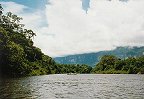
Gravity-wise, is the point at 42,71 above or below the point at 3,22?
below

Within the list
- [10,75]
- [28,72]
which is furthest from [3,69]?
[28,72]

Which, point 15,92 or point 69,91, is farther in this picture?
point 69,91

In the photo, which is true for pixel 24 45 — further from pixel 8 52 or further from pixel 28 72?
pixel 8 52

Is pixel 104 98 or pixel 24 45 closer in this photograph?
pixel 104 98

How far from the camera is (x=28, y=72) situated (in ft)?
508

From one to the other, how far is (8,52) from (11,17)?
68383mm

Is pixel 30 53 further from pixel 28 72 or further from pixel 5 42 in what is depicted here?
pixel 5 42

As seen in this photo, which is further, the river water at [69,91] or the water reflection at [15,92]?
the river water at [69,91]

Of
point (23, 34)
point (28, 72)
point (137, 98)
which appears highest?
point (23, 34)

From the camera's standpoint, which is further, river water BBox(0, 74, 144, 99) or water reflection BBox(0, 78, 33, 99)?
river water BBox(0, 74, 144, 99)

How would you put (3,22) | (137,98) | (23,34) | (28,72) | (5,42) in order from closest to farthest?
(137,98) < (5,42) < (28,72) < (3,22) < (23,34)

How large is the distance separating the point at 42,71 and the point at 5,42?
240ft

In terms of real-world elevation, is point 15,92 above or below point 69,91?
above

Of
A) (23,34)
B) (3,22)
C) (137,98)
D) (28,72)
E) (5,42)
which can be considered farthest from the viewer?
(23,34)
